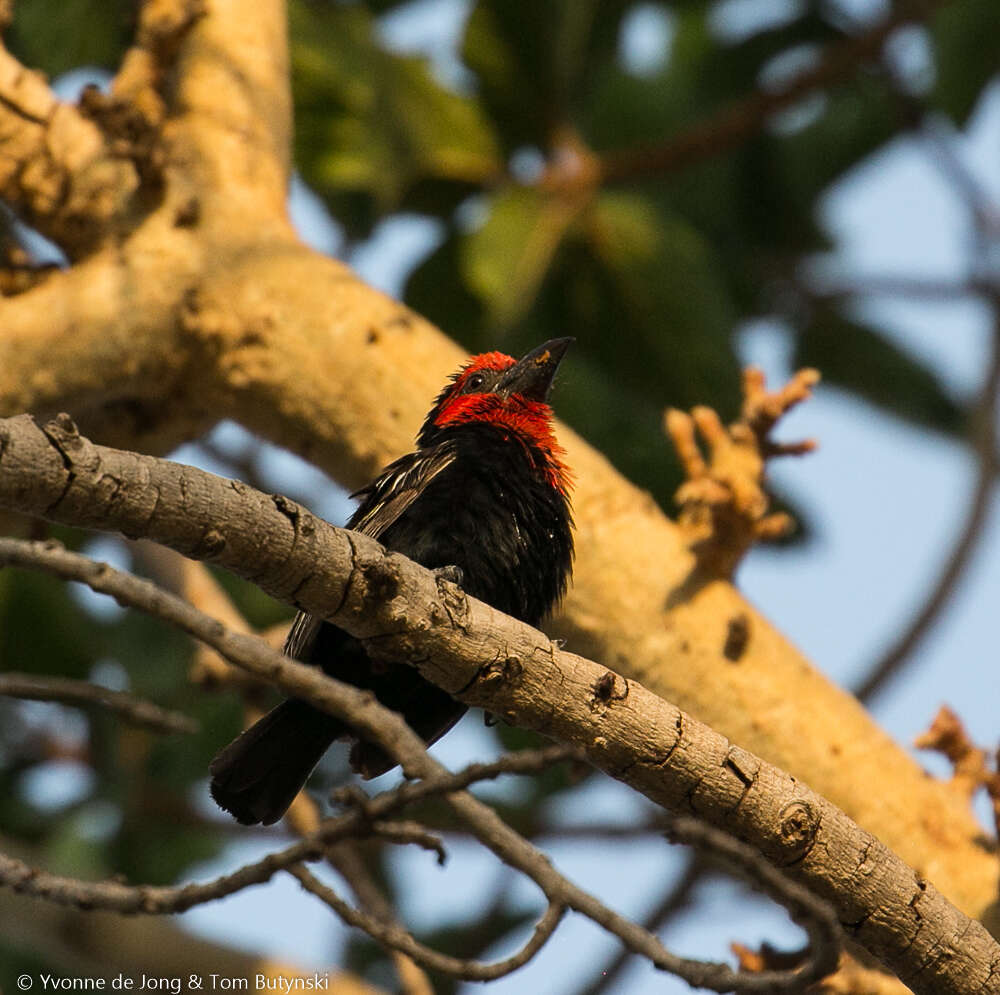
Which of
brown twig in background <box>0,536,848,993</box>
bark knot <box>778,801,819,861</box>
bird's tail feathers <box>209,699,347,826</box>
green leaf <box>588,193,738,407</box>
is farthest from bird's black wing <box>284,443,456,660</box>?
green leaf <box>588,193,738,407</box>

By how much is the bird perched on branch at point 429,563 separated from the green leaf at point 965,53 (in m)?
2.50

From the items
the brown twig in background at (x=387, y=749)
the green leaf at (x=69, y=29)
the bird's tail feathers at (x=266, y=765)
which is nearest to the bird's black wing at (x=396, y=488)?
the bird's tail feathers at (x=266, y=765)

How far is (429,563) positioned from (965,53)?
3.12 metres

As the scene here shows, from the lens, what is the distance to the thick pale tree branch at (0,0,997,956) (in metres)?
3.82

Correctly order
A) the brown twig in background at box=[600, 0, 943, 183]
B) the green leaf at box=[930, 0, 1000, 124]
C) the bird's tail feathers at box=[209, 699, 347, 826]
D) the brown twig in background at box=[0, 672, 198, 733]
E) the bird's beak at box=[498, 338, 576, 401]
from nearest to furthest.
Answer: the brown twig in background at box=[0, 672, 198, 733] < the bird's tail feathers at box=[209, 699, 347, 826] < the bird's beak at box=[498, 338, 576, 401] < the green leaf at box=[930, 0, 1000, 124] < the brown twig in background at box=[600, 0, 943, 183]

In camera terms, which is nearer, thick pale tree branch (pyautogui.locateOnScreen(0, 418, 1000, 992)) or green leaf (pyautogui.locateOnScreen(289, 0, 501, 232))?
thick pale tree branch (pyautogui.locateOnScreen(0, 418, 1000, 992))

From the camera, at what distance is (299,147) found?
5805 mm

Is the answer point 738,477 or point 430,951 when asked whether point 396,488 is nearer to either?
point 738,477

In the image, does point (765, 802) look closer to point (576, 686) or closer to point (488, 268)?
point (576, 686)

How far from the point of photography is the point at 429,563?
3666 mm

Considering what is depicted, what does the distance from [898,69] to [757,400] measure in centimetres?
317

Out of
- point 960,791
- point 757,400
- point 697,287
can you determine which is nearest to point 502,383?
point 757,400

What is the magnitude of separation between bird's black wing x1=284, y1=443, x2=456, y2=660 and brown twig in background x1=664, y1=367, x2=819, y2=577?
69 cm

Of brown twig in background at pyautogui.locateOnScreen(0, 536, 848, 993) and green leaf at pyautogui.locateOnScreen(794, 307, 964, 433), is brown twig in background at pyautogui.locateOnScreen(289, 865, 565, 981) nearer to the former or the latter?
brown twig in background at pyautogui.locateOnScreen(0, 536, 848, 993)
